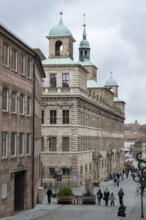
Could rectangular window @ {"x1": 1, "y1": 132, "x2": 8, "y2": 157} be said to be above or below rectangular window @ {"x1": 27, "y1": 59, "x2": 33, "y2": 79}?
below

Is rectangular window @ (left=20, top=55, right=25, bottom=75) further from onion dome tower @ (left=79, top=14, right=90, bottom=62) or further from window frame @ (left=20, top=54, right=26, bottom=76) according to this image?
onion dome tower @ (left=79, top=14, right=90, bottom=62)

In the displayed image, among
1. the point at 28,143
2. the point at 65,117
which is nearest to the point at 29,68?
the point at 28,143

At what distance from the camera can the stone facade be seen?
3206 cm

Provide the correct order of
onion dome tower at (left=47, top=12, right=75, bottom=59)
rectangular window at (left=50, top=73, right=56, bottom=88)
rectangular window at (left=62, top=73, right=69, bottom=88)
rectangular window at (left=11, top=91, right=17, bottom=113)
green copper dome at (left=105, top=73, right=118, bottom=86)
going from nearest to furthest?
rectangular window at (left=11, top=91, right=17, bottom=113) → rectangular window at (left=62, top=73, right=69, bottom=88) → rectangular window at (left=50, top=73, right=56, bottom=88) → onion dome tower at (left=47, top=12, right=75, bottom=59) → green copper dome at (left=105, top=73, right=118, bottom=86)

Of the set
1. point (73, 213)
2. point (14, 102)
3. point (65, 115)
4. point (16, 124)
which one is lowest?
point (73, 213)

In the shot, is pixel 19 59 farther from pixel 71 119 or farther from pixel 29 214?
pixel 71 119

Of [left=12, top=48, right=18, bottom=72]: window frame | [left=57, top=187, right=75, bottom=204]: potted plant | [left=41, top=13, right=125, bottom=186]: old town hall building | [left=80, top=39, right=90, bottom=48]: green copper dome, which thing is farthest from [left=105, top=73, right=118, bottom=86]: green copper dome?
[left=12, top=48, right=18, bottom=72]: window frame

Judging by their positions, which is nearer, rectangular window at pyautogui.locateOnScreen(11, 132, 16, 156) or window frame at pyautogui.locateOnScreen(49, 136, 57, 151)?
rectangular window at pyautogui.locateOnScreen(11, 132, 16, 156)

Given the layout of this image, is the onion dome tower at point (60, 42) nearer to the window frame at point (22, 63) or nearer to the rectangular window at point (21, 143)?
the window frame at point (22, 63)

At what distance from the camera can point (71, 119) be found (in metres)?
68.0

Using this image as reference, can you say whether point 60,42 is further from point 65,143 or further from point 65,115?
point 65,143

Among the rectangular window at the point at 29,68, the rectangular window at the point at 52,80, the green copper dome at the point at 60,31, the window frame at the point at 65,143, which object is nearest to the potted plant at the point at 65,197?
the rectangular window at the point at 29,68

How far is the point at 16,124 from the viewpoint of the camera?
34781 millimetres

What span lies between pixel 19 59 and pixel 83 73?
3770cm
